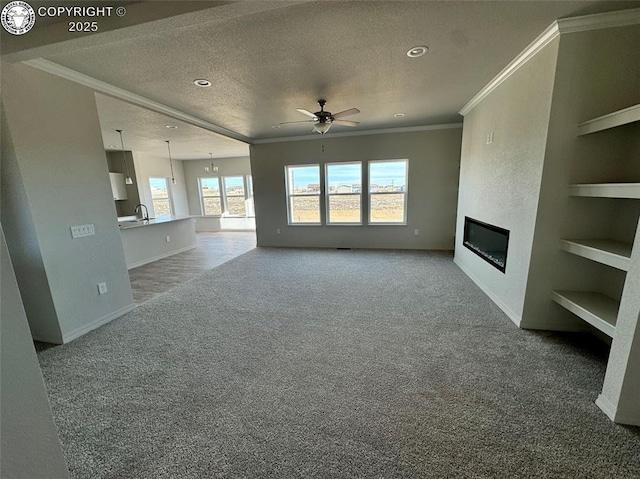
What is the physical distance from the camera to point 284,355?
7.42 feet

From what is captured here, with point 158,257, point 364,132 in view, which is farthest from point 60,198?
point 364,132

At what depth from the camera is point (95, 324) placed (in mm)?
2834

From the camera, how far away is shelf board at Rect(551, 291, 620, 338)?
1.89 metres

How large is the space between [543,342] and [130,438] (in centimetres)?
324

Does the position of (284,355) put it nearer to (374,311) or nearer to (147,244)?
(374,311)

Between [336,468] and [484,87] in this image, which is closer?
[336,468]

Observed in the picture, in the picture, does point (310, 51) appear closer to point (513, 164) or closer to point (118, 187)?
point (513, 164)

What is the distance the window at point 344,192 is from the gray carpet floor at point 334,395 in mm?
3202

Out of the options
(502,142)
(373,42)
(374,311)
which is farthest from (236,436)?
(502,142)

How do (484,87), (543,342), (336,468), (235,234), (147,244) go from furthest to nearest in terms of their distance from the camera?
(235,234) < (147,244) < (484,87) < (543,342) < (336,468)

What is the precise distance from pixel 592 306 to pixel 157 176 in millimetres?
9863

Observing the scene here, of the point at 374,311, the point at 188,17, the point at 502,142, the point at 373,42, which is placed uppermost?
the point at 373,42

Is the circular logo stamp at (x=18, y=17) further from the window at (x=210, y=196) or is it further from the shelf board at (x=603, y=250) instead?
the window at (x=210, y=196)

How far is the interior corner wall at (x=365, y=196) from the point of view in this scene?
5406mm
